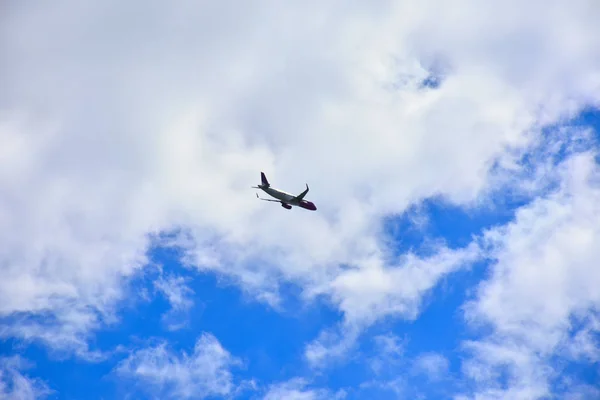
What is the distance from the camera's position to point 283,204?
188875mm

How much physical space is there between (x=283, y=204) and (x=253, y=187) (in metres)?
13.0

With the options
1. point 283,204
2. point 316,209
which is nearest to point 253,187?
point 283,204

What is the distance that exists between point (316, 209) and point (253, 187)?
25.3 meters

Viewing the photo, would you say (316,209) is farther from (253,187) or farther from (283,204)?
(253,187)

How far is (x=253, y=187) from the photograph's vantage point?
598ft

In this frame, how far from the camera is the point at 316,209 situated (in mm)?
194375

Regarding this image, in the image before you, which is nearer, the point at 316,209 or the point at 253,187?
the point at 253,187

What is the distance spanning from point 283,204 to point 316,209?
41.8ft
